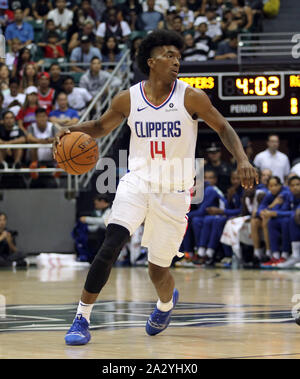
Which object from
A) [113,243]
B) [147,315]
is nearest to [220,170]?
[147,315]

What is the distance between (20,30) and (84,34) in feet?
4.78

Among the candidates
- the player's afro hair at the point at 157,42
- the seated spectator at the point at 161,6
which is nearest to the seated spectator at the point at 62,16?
the seated spectator at the point at 161,6

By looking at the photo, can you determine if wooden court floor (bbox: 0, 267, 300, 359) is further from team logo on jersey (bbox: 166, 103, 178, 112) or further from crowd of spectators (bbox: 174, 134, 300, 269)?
crowd of spectators (bbox: 174, 134, 300, 269)

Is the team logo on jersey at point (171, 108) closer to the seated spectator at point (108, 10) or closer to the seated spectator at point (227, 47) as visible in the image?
the seated spectator at point (227, 47)

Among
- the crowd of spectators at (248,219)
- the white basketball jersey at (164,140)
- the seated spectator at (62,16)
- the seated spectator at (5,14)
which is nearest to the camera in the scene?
the white basketball jersey at (164,140)

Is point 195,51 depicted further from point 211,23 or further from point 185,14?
point 185,14

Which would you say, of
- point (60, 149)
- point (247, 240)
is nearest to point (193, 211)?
point (247, 240)

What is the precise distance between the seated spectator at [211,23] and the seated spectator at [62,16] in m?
2.94

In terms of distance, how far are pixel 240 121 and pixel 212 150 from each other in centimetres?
118

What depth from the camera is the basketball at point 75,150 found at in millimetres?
6062

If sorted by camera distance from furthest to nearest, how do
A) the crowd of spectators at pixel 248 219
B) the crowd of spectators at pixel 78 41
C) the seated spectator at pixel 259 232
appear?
the crowd of spectators at pixel 78 41
the seated spectator at pixel 259 232
the crowd of spectators at pixel 248 219

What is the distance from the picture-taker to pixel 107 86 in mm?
16547

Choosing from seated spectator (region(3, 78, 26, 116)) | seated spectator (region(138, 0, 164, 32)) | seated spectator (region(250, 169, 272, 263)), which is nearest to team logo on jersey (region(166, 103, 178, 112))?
seated spectator (region(250, 169, 272, 263))
